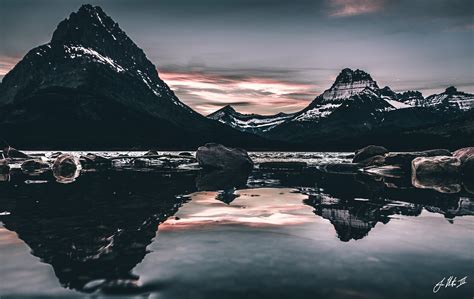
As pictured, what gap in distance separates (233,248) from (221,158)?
3362 centimetres

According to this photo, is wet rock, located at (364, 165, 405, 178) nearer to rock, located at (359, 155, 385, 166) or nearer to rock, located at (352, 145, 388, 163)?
rock, located at (359, 155, 385, 166)

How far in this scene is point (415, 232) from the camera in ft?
35.8

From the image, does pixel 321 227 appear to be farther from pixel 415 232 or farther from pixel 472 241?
pixel 472 241

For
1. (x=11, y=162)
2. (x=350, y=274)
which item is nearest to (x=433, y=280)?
(x=350, y=274)

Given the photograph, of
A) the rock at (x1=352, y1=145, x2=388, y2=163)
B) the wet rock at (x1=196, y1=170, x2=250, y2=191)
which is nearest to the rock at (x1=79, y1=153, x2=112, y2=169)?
the wet rock at (x1=196, y1=170, x2=250, y2=191)

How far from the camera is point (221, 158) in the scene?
4269 centimetres

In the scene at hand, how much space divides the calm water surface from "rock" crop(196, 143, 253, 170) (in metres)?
25.7

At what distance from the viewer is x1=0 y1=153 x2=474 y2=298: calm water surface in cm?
662

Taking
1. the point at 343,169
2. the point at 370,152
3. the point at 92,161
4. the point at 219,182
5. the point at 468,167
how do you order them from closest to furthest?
the point at 219,182 → the point at 468,167 → the point at 343,169 → the point at 370,152 → the point at 92,161

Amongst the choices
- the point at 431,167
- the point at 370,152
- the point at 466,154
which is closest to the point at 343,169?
the point at 370,152

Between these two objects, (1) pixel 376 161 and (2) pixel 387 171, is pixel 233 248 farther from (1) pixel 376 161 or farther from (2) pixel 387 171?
(1) pixel 376 161

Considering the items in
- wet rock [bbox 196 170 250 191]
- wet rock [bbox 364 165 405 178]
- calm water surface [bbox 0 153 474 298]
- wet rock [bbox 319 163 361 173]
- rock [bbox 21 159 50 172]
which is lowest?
wet rock [bbox 319 163 361 173]

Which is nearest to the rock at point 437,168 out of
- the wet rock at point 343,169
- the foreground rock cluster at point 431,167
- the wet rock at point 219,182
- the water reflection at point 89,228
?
the foreground rock cluster at point 431,167

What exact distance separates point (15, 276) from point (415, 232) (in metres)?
9.80
